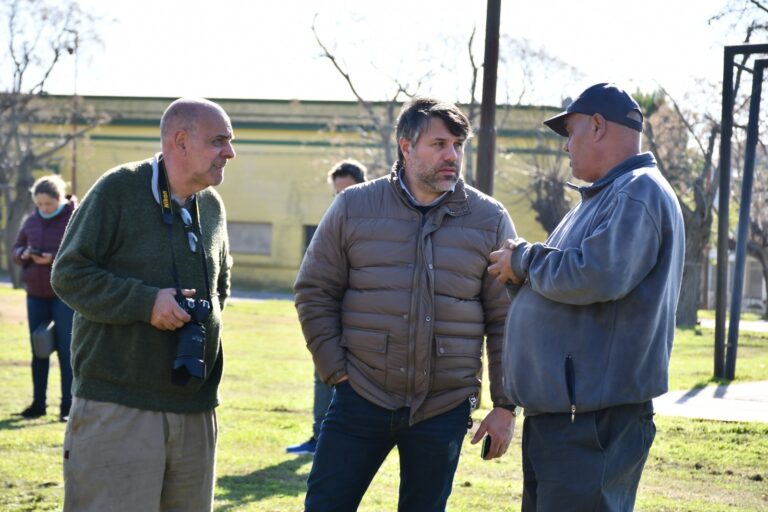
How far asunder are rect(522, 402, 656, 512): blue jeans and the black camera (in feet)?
4.34

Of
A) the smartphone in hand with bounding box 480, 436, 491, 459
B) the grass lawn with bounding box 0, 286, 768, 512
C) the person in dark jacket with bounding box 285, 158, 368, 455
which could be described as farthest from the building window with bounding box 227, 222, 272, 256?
the smartphone in hand with bounding box 480, 436, 491, 459

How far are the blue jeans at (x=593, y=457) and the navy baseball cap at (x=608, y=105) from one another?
3.52ft

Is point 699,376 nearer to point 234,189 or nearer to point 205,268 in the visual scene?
point 205,268

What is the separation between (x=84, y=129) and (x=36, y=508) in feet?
139

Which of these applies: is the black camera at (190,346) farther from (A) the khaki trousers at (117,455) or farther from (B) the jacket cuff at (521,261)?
(B) the jacket cuff at (521,261)

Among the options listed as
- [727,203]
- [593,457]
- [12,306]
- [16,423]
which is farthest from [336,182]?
[12,306]

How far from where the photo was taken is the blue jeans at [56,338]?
10164 millimetres

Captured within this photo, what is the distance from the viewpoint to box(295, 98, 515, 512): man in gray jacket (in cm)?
458

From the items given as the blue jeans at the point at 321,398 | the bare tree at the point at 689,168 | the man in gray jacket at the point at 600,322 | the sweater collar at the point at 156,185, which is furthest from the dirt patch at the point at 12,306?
the man in gray jacket at the point at 600,322

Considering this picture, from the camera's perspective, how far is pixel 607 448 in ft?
13.3

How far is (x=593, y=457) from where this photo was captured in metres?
4.03

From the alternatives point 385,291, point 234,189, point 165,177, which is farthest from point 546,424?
point 234,189

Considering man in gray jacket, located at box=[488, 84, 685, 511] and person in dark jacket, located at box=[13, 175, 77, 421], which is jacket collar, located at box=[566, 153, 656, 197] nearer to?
man in gray jacket, located at box=[488, 84, 685, 511]

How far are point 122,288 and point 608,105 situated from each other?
1.96m
